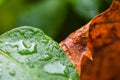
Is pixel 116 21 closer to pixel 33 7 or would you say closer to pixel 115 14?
pixel 115 14

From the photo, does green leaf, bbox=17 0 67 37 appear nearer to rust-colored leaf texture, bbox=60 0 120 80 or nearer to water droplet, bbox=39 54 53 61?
rust-colored leaf texture, bbox=60 0 120 80

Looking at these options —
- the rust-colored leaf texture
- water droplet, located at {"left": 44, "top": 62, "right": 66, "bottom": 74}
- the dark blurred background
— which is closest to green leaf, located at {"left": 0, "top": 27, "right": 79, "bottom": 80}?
water droplet, located at {"left": 44, "top": 62, "right": 66, "bottom": 74}

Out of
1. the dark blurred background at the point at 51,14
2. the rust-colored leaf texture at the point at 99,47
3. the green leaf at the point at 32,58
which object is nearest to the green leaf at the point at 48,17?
the dark blurred background at the point at 51,14

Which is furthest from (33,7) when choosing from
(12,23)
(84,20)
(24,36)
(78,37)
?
(24,36)

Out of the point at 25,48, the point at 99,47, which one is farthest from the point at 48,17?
the point at 25,48

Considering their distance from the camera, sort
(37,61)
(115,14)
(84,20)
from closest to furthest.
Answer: (37,61) < (115,14) < (84,20)

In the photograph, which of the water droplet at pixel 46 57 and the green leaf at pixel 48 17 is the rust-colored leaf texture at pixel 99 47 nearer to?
the water droplet at pixel 46 57

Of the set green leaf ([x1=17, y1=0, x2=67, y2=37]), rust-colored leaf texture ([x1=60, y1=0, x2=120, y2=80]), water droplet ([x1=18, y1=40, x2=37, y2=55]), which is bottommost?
water droplet ([x1=18, y1=40, x2=37, y2=55])
